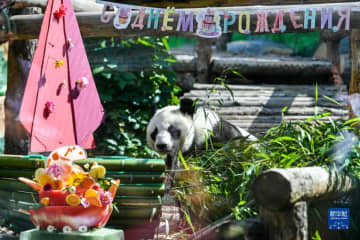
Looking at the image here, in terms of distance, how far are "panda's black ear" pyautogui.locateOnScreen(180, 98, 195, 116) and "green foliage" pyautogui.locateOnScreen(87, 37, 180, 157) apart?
136 cm

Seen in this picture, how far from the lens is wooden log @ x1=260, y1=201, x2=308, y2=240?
204 centimetres

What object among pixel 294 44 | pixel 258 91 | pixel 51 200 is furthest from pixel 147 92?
pixel 294 44

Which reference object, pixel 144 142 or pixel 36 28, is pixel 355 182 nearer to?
pixel 36 28

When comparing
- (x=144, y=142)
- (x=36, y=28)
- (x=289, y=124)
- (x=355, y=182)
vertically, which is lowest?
(x=144, y=142)

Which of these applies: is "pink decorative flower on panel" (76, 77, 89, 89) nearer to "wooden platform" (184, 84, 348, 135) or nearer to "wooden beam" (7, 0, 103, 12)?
"wooden beam" (7, 0, 103, 12)

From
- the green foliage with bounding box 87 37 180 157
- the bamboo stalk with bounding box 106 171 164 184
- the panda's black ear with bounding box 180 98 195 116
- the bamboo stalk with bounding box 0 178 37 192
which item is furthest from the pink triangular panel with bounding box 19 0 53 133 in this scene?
the green foliage with bounding box 87 37 180 157

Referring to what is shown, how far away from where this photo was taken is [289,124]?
9.29ft

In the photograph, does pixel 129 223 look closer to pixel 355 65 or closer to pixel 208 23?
pixel 208 23

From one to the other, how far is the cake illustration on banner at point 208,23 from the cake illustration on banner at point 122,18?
521mm

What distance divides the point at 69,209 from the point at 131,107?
3808mm

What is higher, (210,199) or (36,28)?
(36,28)

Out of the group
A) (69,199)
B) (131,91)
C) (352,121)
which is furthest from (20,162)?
(131,91)

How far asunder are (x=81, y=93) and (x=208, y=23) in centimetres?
96

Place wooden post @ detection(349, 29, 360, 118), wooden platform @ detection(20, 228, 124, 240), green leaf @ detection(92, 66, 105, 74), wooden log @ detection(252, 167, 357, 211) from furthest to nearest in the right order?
green leaf @ detection(92, 66, 105, 74), wooden post @ detection(349, 29, 360, 118), wooden platform @ detection(20, 228, 124, 240), wooden log @ detection(252, 167, 357, 211)
